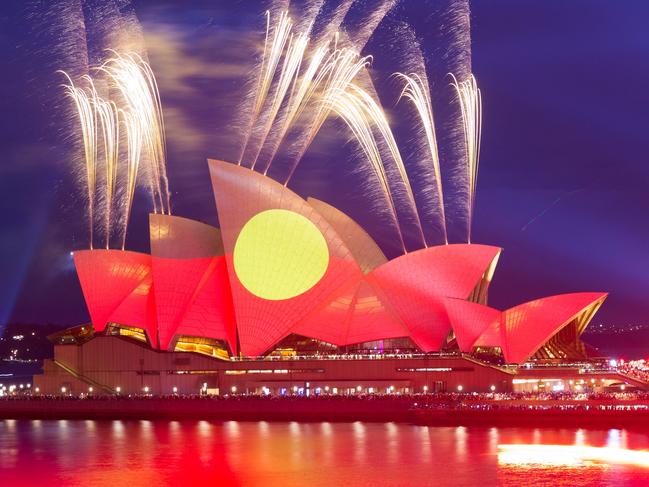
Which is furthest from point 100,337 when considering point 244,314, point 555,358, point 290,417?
point 555,358

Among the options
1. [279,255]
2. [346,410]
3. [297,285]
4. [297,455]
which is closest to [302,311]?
[297,285]

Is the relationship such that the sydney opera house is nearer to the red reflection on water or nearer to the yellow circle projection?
the yellow circle projection

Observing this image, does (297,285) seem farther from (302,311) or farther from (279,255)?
(279,255)

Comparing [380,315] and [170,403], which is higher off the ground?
[380,315]

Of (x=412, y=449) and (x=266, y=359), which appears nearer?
(x=412, y=449)

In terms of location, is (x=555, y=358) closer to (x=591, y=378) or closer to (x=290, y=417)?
(x=591, y=378)

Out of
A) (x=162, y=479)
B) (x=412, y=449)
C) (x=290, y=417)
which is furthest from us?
(x=290, y=417)

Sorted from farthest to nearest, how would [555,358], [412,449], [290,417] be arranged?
1. [555,358]
2. [290,417]
3. [412,449]
